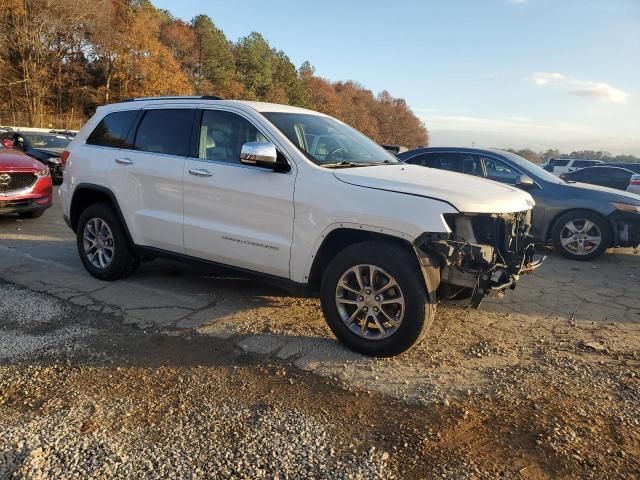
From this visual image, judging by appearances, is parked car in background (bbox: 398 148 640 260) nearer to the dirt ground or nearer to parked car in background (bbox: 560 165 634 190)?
the dirt ground

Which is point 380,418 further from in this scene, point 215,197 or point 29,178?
point 29,178

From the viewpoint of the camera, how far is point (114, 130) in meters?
5.30

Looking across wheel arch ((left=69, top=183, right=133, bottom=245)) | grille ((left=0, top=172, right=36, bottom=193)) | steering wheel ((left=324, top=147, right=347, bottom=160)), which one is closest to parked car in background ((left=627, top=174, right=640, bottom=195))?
steering wheel ((left=324, top=147, right=347, bottom=160))

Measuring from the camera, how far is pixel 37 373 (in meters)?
3.32

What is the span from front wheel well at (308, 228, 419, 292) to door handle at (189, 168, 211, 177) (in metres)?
1.30

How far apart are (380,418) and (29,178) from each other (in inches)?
303

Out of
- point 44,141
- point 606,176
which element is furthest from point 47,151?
point 606,176

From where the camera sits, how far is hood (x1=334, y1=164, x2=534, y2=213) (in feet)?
11.2

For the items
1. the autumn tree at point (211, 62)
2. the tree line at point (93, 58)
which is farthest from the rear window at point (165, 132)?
the autumn tree at point (211, 62)

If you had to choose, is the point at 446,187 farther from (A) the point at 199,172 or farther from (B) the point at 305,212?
(A) the point at 199,172

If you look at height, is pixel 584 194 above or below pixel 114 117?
below

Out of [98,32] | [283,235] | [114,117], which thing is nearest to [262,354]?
[283,235]

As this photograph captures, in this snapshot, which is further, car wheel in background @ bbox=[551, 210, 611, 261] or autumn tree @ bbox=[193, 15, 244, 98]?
autumn tree @ bbox=[193, 15, 244, 98]

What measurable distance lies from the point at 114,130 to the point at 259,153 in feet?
7.64
